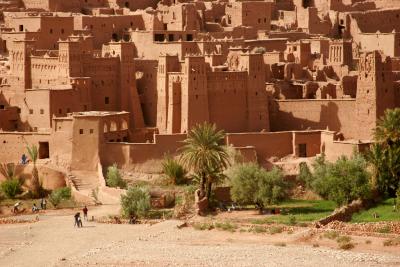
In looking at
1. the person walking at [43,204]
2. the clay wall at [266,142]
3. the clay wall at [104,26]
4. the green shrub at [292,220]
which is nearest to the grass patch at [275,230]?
the green shrub at [292,220]

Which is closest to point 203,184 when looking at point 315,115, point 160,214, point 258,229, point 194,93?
point 160,214

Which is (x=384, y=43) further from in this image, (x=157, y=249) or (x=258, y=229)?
(x=157, y=249)

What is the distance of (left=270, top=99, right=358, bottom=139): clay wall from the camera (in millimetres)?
57531

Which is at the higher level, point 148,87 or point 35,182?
point 148,87

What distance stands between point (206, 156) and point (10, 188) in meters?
7.35

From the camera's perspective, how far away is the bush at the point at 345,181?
52719 mm

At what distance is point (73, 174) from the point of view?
55.4 meters

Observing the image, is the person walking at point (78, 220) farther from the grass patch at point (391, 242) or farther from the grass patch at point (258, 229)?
the grass patch at point (391, 242)

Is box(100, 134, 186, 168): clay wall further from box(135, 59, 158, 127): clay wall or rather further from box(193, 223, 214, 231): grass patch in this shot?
box(193, 223, 214, 231): grass patch

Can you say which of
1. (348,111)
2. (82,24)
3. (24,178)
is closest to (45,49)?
(82,24)

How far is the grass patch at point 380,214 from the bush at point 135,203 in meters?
6.53

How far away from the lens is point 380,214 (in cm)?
5119

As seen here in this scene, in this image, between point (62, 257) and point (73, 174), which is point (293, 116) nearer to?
point (73, 174)

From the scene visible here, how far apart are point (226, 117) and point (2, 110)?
804 cm
